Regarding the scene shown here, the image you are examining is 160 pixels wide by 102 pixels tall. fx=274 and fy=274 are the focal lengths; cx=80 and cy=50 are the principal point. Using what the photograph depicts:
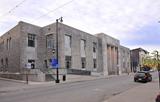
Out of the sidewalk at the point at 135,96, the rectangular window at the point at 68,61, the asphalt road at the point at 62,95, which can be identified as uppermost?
the rectangular window at the point at 68,61

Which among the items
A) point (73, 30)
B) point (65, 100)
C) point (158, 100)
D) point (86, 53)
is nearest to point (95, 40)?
point (86, 53)

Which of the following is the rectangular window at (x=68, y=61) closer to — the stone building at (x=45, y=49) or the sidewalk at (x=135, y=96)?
the stone building at (x=45, y=49)

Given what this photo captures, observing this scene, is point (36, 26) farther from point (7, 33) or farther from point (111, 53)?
point (111, 53)

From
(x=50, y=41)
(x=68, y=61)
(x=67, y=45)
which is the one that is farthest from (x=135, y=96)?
(x=50, y=41)

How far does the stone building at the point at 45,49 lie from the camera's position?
158 feet

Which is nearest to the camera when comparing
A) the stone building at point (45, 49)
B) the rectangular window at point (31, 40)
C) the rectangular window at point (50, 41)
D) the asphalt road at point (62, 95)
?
the asphalt road at point (62, 95)

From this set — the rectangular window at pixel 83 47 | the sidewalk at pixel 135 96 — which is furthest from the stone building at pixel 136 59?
the sidewalk at pixel 135 96

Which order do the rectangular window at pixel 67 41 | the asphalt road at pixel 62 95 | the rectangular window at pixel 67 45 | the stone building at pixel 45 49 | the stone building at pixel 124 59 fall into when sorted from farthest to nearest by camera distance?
the stone building at pixel 124 59, the rectangular window at pixel 67 41, the rectangular window at pixel 67 45, the stone building at pixel 45 49, the asphalt road at pixel 62 95

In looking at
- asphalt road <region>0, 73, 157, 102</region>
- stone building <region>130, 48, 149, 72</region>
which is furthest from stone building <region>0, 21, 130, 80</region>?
stone building <region>130, 48, 149, 72</region>

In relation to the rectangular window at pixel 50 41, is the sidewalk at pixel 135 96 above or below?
below

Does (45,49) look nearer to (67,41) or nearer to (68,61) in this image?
(67,41)

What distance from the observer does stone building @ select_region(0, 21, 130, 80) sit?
48.2 m

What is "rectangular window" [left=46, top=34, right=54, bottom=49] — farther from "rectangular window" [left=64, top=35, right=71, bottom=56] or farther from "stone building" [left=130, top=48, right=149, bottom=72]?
"stone building" [left=130, top=48, right=149, bottom=72]

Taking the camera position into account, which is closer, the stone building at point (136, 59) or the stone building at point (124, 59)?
the stone building at point (124, 59)
